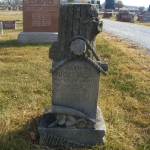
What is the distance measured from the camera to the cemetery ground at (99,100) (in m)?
3.09

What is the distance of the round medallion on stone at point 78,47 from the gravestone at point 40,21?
24.4ft

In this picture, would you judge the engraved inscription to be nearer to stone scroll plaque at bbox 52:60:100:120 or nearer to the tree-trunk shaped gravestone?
the tree-trunk shaped gravestone

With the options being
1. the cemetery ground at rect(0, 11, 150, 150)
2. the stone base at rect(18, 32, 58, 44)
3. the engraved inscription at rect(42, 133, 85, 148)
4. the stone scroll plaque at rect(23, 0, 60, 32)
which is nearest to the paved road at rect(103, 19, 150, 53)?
the cemetery ground at rect(0, 11, 150, 150)

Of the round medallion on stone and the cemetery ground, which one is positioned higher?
the round medallion on stone

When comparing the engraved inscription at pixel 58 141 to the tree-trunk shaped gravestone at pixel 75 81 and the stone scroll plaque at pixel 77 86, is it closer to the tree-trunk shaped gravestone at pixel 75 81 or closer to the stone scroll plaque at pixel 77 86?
the tree-trunk shaped gravestone at pixel 75 81

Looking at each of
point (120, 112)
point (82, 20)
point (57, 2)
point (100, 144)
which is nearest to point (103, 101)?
point (120, 112)

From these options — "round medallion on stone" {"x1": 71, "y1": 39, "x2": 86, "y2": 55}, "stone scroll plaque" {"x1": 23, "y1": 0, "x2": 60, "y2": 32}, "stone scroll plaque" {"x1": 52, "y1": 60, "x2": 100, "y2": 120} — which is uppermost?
"stone scroll plaque" {"x1": 23, "y1": 0, "x2": 60, "y2": 32}

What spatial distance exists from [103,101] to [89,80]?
1580 millimetres

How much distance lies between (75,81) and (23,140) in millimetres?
999

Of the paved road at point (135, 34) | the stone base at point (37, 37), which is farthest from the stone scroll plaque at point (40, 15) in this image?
A: the paved road at point (135, 34)

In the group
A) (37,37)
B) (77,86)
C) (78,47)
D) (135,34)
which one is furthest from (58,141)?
(135,34)

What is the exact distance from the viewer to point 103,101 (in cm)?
434

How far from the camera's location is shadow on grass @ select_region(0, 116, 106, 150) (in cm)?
290

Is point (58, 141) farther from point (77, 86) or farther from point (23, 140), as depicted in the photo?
point (77, 86)
